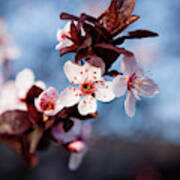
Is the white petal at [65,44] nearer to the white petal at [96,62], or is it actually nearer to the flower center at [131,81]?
the white petal at [96,62]

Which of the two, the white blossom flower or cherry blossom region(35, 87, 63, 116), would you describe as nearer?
cherry blossom region(35, 87, 63, 116)

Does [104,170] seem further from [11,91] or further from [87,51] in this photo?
[87,51]

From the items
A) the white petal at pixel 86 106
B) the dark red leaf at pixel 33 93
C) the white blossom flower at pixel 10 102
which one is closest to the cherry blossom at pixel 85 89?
the white petal at pixel 86 106

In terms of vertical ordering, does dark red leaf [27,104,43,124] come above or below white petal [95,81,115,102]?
below

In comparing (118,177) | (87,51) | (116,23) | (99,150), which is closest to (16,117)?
(87,51)

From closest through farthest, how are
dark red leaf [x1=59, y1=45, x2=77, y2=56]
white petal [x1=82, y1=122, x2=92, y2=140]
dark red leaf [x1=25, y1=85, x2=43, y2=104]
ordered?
dark red leaf [x1=59, y1=45, x2=77, y2=56] → dark red leaf [x1=25, y1=85, x2=43, y2=104] → white petal [x1=82, y1=122, x2=92, y2=140]

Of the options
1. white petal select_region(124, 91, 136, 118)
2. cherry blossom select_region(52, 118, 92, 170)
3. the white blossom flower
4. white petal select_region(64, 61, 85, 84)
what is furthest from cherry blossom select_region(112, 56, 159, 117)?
the white blossom flower

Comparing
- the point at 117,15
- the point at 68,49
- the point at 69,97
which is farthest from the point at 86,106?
the point at 117,15

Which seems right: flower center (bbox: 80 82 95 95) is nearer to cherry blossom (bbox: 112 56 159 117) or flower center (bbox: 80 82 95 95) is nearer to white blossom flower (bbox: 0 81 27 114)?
cherry blossom (bbox: 112 56 159 117)
